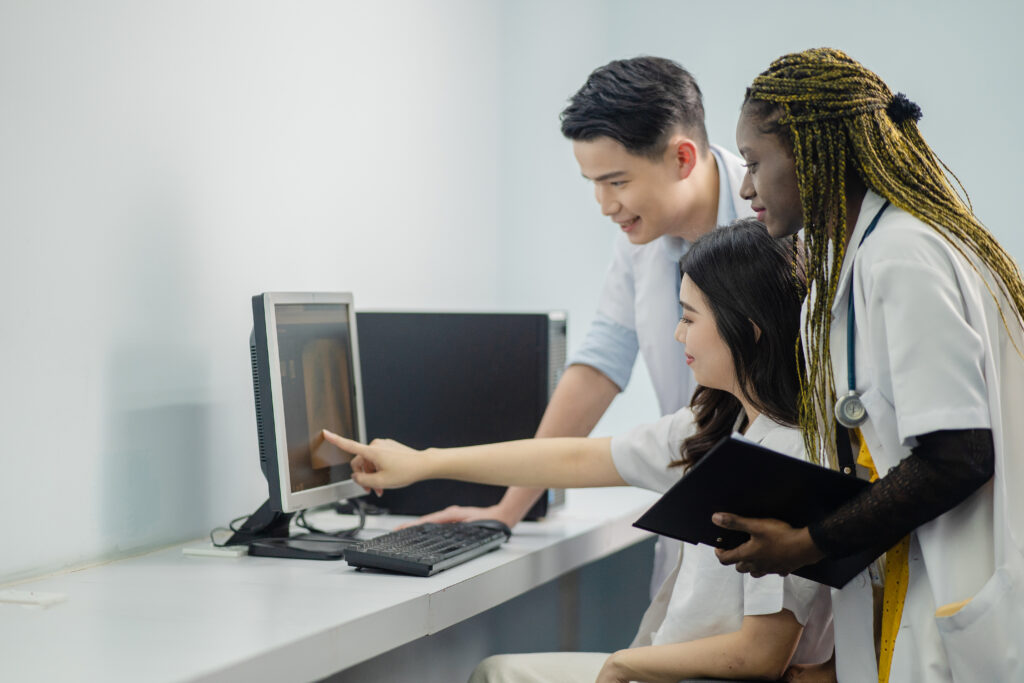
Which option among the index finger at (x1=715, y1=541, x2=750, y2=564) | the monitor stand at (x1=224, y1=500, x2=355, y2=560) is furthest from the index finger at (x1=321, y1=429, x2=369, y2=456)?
the index finger at (x1=715, y1=541, x2=750, y2=564)

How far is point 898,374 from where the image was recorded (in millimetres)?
959

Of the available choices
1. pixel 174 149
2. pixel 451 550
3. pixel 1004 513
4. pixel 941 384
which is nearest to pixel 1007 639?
pixel 1004 513

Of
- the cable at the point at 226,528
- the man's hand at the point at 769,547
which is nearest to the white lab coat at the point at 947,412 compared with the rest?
the man's hand at the point at 769,547

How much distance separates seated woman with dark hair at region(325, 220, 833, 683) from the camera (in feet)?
3.97

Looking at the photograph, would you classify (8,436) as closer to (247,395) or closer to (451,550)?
(247,395)

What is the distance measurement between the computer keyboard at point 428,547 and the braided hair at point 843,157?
0.60 m

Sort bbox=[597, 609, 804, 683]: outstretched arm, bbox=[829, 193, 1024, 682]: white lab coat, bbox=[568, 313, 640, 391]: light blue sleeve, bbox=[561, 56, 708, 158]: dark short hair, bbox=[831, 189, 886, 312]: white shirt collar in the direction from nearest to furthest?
bbox=[829, 193, 1024, 682]: white lab coat
bbox=[831, 189, 886, 312]: white shirt collar
bbox=[597, 609, 804, 683]: outstretched arm
bbox=[561, 56, 708, 158]: dark short hair
bbox=[568, 313, 640, 391]: light blue sleeve

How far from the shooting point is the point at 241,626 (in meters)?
1.12

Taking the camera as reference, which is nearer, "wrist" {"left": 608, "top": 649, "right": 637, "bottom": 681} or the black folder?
the black folder

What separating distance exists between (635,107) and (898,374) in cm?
88

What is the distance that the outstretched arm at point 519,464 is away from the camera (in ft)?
4.95

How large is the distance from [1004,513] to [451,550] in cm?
79

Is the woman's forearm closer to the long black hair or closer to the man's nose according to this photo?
the long black hair

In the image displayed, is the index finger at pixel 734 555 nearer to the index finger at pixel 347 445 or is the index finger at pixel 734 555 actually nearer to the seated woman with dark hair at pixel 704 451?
the seated woman with dark hair at pixel 704 451
